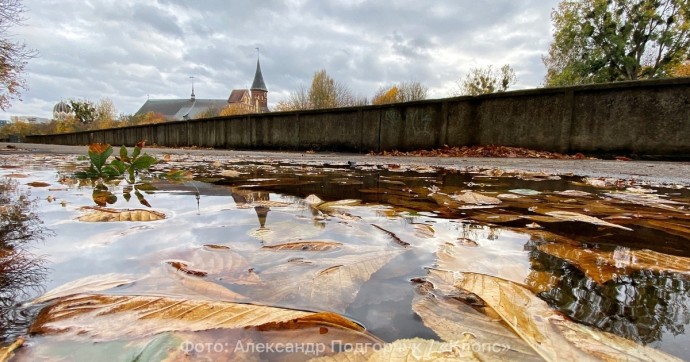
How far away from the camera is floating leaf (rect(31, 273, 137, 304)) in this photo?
0.56 m

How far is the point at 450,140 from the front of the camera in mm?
9117

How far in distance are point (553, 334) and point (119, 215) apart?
1281mm

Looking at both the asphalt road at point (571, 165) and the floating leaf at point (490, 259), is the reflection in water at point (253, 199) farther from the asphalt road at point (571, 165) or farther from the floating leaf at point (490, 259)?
the asphalt road at point (571, 165)

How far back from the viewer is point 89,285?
0.60 m

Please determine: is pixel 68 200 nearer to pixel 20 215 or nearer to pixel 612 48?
pixel 20 215

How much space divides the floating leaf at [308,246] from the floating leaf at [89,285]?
1.00 feet

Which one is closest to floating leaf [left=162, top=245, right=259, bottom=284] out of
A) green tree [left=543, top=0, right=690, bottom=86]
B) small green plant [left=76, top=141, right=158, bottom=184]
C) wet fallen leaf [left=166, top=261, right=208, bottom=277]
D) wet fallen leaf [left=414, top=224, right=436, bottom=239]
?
wet fallen leaf [left=166, top=261, right=208, bottom=277]

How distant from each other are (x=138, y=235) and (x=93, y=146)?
1690 millimetres

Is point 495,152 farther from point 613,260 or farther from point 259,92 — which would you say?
point 259,92

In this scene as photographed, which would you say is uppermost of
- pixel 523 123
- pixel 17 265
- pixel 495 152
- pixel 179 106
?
pixel 179 106

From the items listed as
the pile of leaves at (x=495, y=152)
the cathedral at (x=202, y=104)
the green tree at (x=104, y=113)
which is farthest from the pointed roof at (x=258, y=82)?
the pile of leaves at (x=495, y=152)

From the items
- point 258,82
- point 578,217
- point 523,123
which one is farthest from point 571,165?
point 258,82

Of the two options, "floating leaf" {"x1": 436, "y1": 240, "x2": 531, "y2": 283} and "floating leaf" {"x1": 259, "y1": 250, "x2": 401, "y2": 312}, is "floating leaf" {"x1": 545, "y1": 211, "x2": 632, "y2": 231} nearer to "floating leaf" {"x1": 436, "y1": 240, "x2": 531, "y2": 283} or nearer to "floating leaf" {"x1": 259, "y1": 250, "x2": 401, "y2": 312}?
"floating leaf" {"x1": 436, "y1": 240, "x2": 531, "y2": 283}

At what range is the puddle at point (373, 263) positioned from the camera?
504mm
